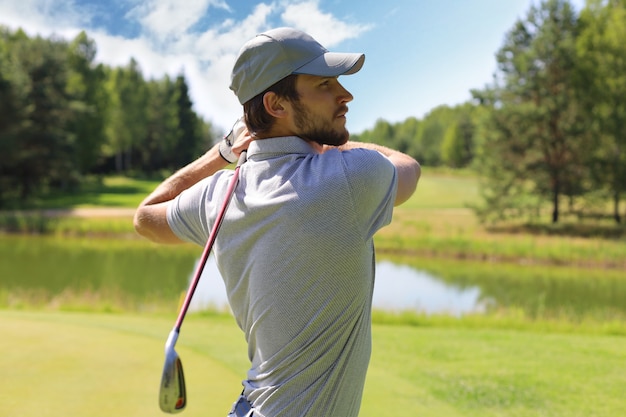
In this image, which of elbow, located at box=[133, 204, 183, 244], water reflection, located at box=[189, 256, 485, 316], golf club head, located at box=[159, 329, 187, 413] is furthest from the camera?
water reflection, located at box=[189, 256, 485, 316]

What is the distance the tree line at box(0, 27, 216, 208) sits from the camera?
29.3m

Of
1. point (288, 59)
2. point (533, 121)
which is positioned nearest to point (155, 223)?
point (288, 59)

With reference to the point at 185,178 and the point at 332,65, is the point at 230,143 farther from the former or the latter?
the point at 332,65

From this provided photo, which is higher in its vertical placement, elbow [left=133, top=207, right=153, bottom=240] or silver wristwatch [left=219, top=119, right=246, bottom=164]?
silver wristwatch [left=219, top=119, right=246, bottom=164]

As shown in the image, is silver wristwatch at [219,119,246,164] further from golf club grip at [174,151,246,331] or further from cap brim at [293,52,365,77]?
cap brim at [293,52,365,77]

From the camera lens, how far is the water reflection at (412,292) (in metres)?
11.0

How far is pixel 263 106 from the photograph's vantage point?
127cm

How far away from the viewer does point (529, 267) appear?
55.2 ft

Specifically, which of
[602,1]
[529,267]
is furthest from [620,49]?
[529,267]

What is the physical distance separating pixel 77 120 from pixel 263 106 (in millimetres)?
36985

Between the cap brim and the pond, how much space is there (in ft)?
23.9

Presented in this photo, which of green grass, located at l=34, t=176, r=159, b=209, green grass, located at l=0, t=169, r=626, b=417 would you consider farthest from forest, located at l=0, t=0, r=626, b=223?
green grass, located at l=0, t=169, r=626, b=417

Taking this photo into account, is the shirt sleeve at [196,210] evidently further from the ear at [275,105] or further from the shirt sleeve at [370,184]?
the shirt sleeve at [370,184]

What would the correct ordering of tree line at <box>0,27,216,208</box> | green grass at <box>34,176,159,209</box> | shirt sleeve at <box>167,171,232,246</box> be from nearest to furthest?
shirt sleeve at <box>167,171,232,246</box> < tree line at <box>0,27,216,208</box> < green grass at <box>34,176,159,209</box>
